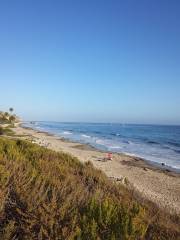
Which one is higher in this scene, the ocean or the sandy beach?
the ocean

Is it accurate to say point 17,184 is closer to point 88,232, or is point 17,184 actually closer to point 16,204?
point 16,204

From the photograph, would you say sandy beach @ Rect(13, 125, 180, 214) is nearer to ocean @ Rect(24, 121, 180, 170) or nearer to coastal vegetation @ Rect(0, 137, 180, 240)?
ocean @ Rect(24, 121, 180, 170)

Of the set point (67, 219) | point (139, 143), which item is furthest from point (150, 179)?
point (139, 143)

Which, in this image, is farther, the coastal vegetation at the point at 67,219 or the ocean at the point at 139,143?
the ocean at the point at 139,143

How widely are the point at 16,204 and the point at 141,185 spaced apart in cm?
1416

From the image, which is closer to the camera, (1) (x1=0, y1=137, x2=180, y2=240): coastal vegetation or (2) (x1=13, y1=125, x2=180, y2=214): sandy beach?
(1) (x1=0, y1=137, x2=180, y2=240): coastal vegetation

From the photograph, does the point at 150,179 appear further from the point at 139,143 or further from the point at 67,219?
the point at 139,143

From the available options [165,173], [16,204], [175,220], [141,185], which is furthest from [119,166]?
[16,204]

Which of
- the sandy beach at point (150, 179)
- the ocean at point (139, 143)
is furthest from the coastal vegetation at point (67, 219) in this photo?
the ocean at point (139, 143)

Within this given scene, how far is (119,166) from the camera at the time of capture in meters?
22.9

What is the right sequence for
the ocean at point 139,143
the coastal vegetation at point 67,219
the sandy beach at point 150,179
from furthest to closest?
the ocean at point 139,143, the sandy beach at point 150,179, the coastal vegetation at point 67,219

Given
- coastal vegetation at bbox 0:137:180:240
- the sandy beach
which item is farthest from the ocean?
coastal vegetation at bbox 0:137:180:240

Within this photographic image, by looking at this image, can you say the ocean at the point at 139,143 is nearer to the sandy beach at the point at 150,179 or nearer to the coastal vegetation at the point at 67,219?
the sandy beach at the point at 150,179

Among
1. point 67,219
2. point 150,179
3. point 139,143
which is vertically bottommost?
point 150,179
